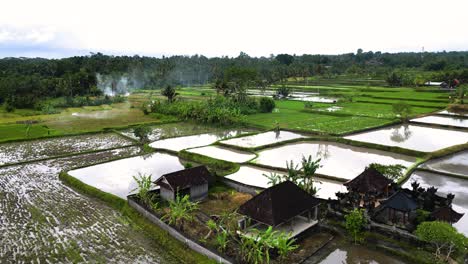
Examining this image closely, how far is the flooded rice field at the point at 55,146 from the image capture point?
26.9 metres

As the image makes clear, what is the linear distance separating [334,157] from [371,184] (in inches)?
335

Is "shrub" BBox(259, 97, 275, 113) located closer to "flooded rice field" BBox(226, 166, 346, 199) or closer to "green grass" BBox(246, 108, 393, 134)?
"green grass" BBox(246, 108, 393, 134)

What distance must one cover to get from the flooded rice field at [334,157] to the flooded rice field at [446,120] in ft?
43.8

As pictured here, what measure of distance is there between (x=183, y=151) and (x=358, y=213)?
49.1 ft

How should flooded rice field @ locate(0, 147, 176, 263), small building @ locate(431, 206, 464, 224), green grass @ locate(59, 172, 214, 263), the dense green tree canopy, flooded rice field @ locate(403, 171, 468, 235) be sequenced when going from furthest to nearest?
the dense green tree canopy → flooded rice field @ locate(403, 171, 468, 235) → small building @ locate(431, 206, 464, 224) → flooded rice field @ locate(0, 147, 176, 263) → green grass @ locate(59, 172, 214, 263)

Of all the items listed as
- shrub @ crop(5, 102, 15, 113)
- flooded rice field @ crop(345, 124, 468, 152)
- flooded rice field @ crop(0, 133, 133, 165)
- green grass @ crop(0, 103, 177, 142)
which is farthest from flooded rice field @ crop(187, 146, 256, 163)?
shrub @ crop(5, 102, 15, 113)

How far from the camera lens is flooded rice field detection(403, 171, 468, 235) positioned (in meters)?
17.1

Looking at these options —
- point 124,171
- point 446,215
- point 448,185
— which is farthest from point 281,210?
point 124,171

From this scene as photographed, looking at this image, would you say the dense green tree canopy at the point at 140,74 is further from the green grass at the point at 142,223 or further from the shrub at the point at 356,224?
the shrub at the point at 356,224

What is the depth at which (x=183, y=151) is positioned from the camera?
26.3 meters

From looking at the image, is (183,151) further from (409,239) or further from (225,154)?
(409,239)

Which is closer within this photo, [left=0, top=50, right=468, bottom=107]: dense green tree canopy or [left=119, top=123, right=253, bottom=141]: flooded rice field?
[left=119, top=123, right=253, bottom=141]: flooded rice field

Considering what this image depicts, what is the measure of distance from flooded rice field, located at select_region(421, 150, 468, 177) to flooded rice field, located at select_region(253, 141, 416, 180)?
4.02 feet

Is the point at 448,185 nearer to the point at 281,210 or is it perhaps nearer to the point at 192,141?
the point at 281,210
